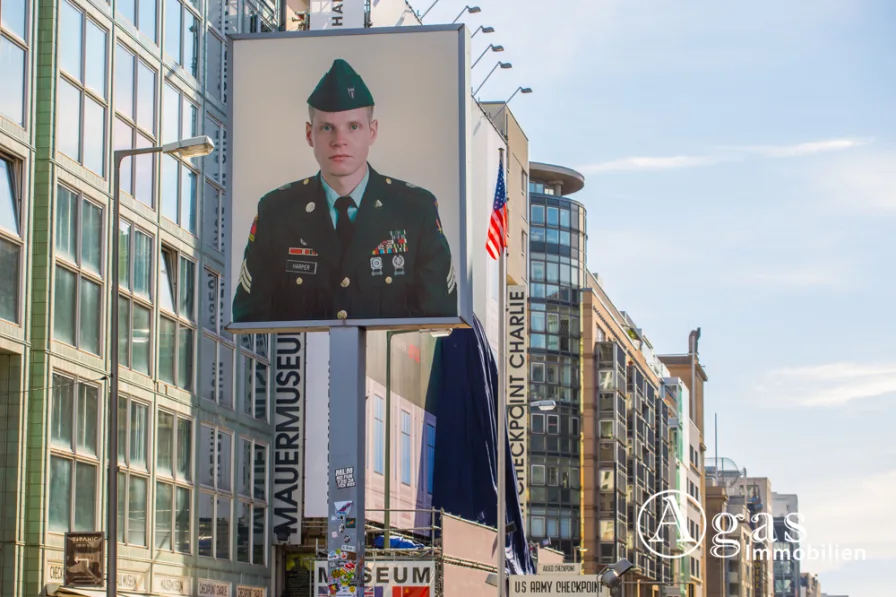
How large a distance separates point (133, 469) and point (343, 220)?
10.6m

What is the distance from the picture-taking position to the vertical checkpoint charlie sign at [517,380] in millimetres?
74625

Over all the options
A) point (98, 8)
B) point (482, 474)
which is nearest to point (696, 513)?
point (482, 474)

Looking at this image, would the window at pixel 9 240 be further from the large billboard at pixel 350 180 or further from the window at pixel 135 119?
the window at pixel 135 119

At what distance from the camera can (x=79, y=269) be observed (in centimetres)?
3741

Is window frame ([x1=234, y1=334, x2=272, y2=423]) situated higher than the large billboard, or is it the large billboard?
the large billboard

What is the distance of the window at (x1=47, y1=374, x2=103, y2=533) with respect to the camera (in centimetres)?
3609

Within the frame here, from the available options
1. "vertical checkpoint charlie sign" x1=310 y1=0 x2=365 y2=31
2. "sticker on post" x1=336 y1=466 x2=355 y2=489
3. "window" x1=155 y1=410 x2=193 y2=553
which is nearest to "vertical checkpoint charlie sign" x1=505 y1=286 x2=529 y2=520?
"vertical checkpoint charlie sign" x1=310 y1=0 x2=365 y2=31

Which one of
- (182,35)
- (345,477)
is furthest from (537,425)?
(345,477)

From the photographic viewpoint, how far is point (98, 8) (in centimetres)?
3925

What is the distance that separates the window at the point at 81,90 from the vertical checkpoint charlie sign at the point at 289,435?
14.0m

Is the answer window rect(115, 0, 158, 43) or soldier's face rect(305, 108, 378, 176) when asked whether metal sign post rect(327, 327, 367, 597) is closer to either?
soldier's face rect(305, 108, 378, 176)

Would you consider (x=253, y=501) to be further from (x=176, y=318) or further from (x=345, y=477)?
(x=345, y=477)

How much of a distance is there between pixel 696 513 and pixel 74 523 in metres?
144

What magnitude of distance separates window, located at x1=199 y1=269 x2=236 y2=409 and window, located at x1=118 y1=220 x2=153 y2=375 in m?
4.09
